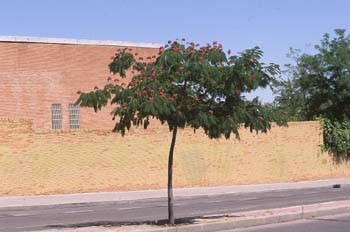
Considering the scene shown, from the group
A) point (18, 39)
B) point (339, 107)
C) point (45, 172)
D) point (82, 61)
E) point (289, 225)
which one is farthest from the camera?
point (339, 107)

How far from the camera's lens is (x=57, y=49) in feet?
133

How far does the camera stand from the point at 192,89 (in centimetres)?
1397

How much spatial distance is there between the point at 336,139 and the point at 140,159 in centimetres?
1372

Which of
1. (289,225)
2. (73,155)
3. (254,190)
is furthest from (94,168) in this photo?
(289,225)

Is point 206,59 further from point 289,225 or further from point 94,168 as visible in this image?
point 94,168

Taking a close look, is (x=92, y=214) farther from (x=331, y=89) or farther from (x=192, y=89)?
(x=331, y=89)

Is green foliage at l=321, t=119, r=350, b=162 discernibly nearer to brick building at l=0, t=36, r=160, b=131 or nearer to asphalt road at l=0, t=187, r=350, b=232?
brick building at l=0, t=36, r=160, b=131

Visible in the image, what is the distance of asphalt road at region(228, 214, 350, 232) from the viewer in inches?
545

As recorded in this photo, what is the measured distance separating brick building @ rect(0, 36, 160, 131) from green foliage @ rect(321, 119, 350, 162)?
1285 cm

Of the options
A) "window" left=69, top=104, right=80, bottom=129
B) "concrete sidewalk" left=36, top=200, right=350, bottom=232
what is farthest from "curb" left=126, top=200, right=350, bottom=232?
"window" left=69, top=104, right=80, bottom=129

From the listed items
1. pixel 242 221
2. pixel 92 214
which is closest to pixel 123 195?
pixel 92 214

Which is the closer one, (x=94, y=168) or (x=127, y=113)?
(x=127, y=113)

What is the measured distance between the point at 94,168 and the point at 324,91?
1971 centimetres

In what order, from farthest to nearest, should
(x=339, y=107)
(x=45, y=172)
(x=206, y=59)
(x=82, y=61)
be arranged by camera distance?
(x=339, y=107) < (x=82, y=61) < (x=45, y=172) < (x=206, y=59)
